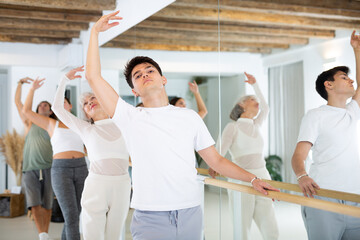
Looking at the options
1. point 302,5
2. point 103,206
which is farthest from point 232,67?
point 103,206

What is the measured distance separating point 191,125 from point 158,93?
0.21 m

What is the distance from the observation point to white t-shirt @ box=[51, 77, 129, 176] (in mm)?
3404

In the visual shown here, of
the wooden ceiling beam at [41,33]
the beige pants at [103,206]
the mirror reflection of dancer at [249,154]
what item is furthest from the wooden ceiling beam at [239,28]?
the wooden ceiling beam at [41,33]

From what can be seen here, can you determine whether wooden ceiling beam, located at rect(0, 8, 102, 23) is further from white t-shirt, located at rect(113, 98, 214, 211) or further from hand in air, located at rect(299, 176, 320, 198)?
hand in air, located at rect(299, 176, 320, 198)

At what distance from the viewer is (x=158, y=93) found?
202 centimetres

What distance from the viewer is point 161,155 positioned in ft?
6.21

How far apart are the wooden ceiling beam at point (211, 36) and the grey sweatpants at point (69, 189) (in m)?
1.33

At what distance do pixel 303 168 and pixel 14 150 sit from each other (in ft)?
19.7

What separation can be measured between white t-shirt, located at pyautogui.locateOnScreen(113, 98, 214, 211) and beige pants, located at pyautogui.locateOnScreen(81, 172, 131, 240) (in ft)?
4.79

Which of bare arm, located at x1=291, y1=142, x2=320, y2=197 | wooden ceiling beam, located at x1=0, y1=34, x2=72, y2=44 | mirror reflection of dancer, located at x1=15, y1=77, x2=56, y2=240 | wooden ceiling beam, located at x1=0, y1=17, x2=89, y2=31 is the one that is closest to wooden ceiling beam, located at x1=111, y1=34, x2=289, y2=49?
bare arm, located at x1=291, y1=142, x2=320, y2=197

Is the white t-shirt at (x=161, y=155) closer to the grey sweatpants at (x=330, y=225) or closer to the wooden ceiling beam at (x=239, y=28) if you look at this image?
the grey sweatpants at (x=330, y=225)

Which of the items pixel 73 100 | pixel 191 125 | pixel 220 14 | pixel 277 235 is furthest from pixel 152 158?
pixel 73 100

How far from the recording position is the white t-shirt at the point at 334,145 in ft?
6.18

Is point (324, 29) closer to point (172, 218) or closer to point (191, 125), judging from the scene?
point (191, 125)
